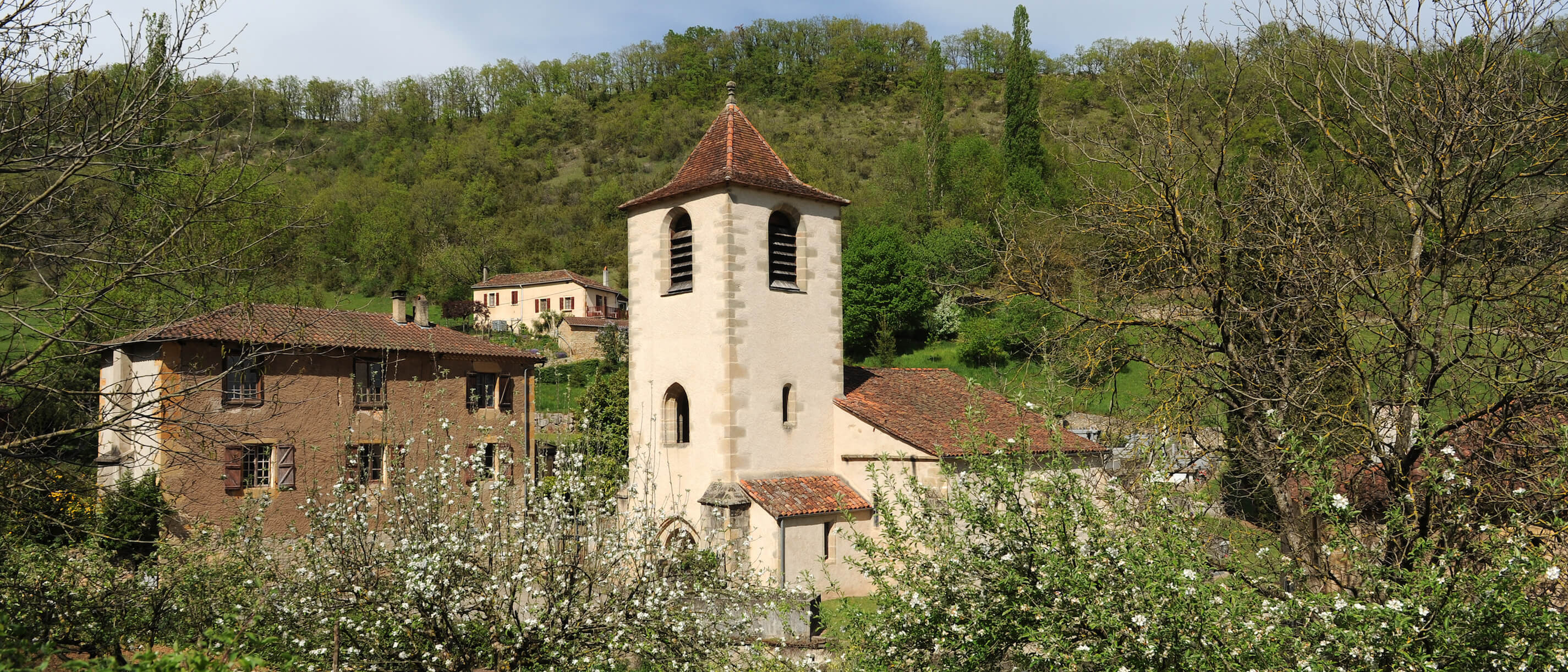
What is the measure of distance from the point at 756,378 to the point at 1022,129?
4664cm

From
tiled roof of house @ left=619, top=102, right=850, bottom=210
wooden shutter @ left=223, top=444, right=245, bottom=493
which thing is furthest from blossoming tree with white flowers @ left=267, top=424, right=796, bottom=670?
wooden shutter @ left=223, top=444, right=245, bottom=493

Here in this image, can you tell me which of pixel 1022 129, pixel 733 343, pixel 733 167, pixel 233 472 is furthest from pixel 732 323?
pixel 1022 129

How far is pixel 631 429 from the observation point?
1764cm

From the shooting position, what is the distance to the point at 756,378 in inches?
634

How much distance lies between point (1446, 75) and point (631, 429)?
44.7ft

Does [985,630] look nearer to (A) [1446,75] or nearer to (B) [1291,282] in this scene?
(B) [1291,282]

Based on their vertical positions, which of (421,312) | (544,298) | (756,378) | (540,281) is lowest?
(756,378)

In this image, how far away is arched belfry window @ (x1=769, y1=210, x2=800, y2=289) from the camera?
16891 mm

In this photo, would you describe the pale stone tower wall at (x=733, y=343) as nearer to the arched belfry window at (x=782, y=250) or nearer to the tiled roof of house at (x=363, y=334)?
the arched belfry window at (x=782, y=250)

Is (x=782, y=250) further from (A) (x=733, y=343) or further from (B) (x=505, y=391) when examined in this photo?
(B) (x=505, y=391)

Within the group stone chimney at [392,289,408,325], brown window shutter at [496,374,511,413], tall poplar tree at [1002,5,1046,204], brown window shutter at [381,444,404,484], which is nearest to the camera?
brown window shutter at [381,444,404,484]

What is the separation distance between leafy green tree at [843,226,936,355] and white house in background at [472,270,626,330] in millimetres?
14349

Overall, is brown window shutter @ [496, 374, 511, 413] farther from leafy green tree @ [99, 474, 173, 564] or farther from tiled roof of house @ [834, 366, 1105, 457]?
tiled roof of house @ [834, 366, 1105, 457]

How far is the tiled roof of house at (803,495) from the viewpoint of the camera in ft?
50.0
